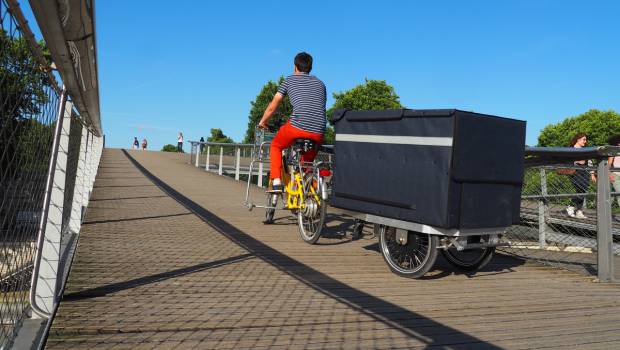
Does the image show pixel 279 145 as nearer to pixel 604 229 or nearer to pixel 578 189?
pixel 604 229

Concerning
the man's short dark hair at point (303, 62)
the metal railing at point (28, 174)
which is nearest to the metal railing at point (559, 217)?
the man's short dark hair at point (303, 62)

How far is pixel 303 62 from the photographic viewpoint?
5695mm

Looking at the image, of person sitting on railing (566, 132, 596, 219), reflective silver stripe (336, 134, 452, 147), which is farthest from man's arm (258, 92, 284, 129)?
person sitting on railing (566, 132, 596, 219)

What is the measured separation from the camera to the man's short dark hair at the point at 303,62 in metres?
5.68

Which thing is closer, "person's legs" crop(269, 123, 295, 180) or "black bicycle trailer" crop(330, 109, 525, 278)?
"black bicycle trailer" crop(330, 109, 525, 278)

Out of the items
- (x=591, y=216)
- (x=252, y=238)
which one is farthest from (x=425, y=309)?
(x=591, y=216)

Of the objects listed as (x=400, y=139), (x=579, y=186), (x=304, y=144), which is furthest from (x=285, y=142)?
(x=579, y=186)

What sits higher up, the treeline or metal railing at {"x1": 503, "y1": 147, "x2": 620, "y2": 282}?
the treeline

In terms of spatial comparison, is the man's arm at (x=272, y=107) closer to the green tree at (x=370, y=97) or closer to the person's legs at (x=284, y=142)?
the person's legs at (x=284, y=142)

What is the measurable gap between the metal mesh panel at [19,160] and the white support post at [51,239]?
0.17 feet

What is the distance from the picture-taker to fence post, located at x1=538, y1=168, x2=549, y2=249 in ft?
23.7

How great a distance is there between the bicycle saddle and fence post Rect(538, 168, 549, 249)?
359 cm

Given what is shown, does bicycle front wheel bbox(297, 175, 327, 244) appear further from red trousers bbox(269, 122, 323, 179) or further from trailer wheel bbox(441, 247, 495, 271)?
trailer wheel bbox(441, 247, 495, 271)

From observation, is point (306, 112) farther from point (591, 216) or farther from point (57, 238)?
point (591, 216)
